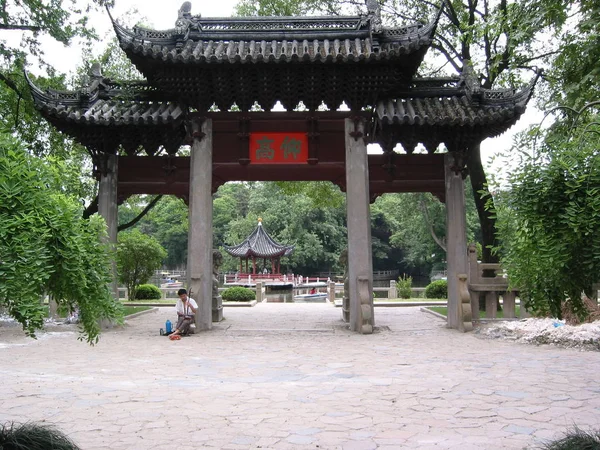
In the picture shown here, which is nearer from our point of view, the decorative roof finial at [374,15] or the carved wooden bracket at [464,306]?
the carved wooden bracket at [464,306]

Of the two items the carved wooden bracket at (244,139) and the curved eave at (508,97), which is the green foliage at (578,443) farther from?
the carved wooden bracket at (244,139)

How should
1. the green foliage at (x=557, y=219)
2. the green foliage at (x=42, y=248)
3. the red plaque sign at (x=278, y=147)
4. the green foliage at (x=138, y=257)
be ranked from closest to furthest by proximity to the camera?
the green foliage at (x=42, y=248) → the green foliage at (x=557, y=219) → the red plaque sign at (x=278, y=147) → the green foliage at (x=138, y=257)

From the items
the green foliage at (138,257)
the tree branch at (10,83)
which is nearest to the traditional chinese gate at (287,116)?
the tree branch at (10,83)

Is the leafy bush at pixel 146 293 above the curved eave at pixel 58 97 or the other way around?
the other way around

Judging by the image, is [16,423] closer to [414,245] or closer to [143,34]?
[143,34]

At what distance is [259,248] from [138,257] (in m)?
16.6

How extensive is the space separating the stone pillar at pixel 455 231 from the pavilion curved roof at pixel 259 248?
84.6 feet

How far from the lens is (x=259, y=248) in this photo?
126 feet

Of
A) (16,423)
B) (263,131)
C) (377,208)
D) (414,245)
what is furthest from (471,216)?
(16,423)

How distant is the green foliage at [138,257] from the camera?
21859 mm

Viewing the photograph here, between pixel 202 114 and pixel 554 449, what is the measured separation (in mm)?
10063

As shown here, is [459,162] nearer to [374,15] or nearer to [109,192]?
[374,15]

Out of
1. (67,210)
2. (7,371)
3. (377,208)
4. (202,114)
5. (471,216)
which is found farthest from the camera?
(377,208)

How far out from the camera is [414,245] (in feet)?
160
